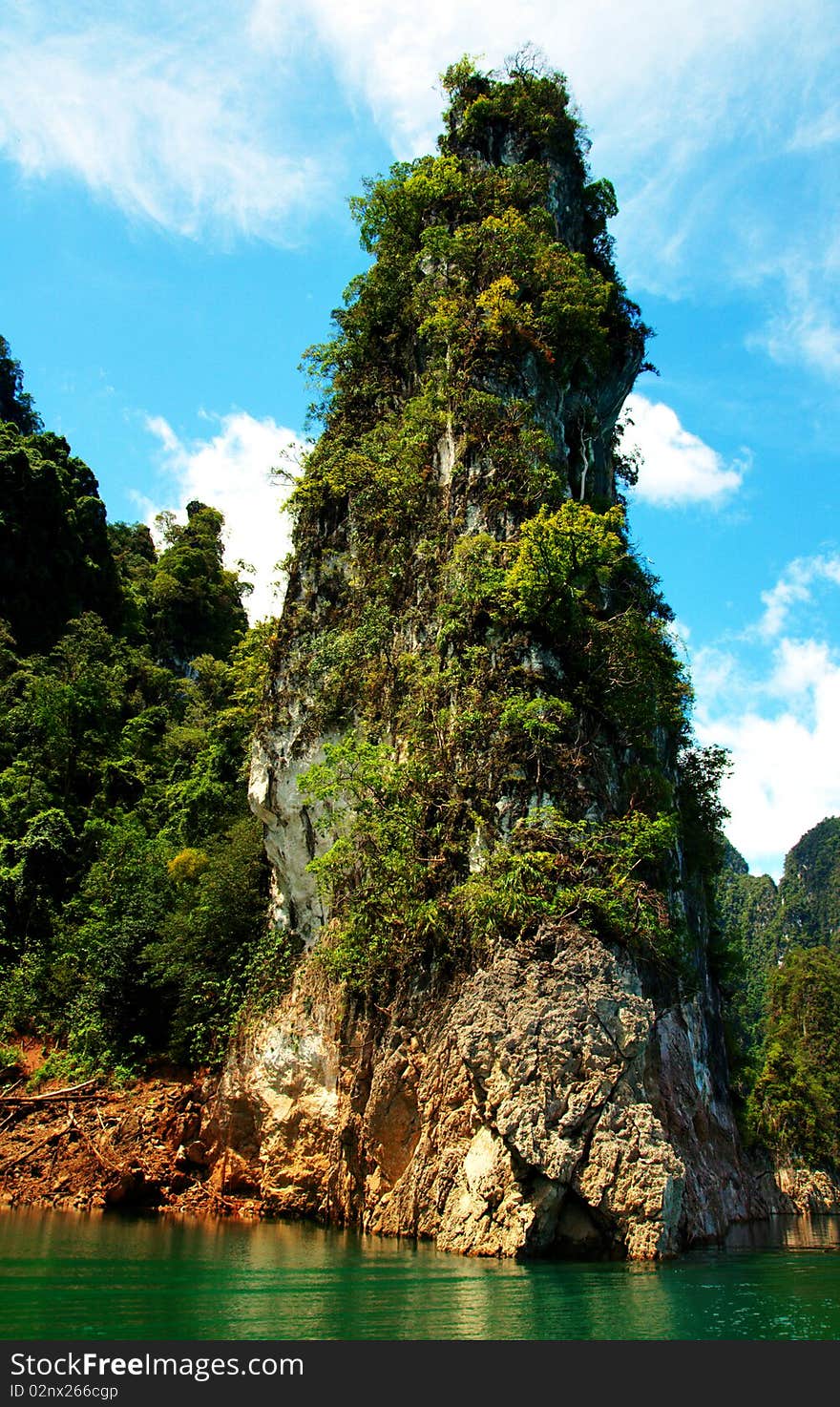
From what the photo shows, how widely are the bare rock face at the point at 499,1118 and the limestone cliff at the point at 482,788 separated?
0.04 m

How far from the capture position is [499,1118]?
401 inches

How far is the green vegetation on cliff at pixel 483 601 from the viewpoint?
13523mm

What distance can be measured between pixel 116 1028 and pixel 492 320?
15.8 metres

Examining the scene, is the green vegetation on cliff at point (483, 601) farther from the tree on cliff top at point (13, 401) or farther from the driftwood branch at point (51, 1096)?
the tree on cliff top at point (13, 401)

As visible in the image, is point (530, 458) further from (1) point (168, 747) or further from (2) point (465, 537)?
(1) point (168, 747)

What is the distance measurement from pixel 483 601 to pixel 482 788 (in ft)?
10.9

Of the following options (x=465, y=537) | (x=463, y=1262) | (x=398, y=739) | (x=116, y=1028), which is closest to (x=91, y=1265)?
(x=463, y=1262)

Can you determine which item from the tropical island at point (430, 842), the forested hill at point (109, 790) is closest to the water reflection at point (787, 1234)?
the tropical island at point (430, 842)

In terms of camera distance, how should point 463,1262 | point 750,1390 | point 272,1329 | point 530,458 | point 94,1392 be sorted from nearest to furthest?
1. point 94,1392
2. point 750,1390
3. point 272,1329
4. point 463,1262
5. point 530,458

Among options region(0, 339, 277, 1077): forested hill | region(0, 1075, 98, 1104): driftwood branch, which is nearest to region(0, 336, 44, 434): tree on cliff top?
region(0, 339, 277, 1077): forested hill

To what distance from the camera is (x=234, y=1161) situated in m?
15.6

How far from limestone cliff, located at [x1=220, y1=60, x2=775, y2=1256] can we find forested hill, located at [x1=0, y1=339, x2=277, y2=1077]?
81.5 inches

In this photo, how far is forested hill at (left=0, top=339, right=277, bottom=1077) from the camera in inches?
715

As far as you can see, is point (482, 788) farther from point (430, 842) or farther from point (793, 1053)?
point (793, 1053)
